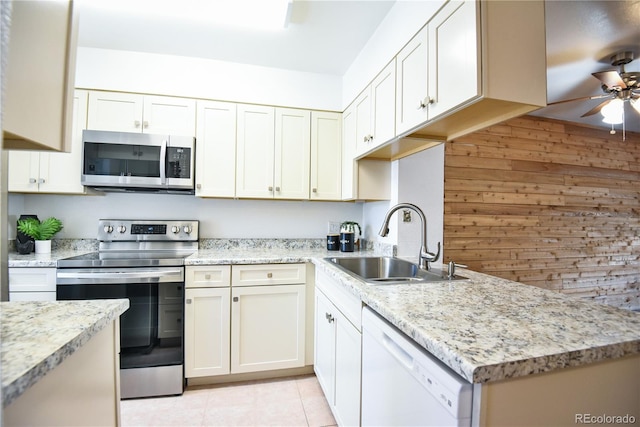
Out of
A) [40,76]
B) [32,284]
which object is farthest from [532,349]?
[32,284]

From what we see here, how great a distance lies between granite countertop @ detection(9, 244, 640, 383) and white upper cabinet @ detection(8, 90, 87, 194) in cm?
223

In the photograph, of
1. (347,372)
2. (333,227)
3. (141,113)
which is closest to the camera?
(347,372)

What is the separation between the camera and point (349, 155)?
2.29 m

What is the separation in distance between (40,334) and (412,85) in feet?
5.35

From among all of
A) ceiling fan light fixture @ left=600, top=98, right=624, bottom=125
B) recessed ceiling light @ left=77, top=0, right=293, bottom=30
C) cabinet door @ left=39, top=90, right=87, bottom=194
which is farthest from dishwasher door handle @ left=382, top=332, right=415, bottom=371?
ceiling fan light fixture @ left=600, top=98, right=624, bottom=125

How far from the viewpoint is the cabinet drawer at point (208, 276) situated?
6.20 feet

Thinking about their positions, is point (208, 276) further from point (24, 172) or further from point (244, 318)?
point (24, 172)

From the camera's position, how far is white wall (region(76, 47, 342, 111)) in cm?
215

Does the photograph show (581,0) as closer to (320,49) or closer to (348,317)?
(320,49)

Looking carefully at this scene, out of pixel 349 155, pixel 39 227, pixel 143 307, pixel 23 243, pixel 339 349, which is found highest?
pixel 349 155

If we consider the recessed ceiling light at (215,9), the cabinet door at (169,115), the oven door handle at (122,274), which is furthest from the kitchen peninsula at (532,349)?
the cabinet door at (169,115)

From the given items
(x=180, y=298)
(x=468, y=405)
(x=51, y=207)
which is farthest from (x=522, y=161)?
(x=51, y=207)

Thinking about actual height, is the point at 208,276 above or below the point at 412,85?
below

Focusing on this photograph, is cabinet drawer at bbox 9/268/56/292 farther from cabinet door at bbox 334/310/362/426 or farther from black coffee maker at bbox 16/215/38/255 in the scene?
cabinet door at bbox 334/310/362/426
